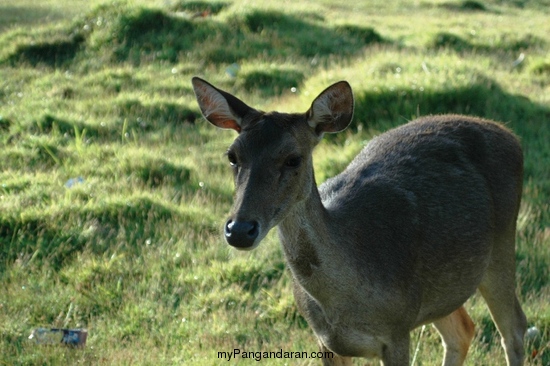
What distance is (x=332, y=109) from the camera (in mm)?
4672

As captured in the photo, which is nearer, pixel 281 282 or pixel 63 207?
pixel 281 282

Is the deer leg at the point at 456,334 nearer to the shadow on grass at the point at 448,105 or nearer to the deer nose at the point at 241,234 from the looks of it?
the deer nose at the point at 241,234

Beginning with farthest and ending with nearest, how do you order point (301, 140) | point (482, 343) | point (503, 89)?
point (503, 89) → point (482, 343) → point (301, 140)

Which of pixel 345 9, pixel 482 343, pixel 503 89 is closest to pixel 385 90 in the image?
pixel 503 89

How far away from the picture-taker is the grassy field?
19.6 ft

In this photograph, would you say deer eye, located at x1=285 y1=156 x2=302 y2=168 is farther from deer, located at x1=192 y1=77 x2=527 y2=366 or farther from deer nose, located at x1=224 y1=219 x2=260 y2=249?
deer nose, located at x1=224 y1=219 x2=260 y2=249

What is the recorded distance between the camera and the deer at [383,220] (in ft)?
14.2

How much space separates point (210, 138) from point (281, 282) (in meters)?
4.14

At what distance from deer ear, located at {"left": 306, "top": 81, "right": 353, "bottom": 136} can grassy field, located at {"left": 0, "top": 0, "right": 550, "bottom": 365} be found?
164cm

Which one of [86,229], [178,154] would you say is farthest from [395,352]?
[178,154]

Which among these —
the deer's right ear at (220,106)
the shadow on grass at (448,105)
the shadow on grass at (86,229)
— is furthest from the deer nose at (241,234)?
the shadow on grass at (448,105)

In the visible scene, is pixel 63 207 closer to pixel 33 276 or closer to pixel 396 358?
pixel 33 276

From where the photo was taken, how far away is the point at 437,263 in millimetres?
4891
